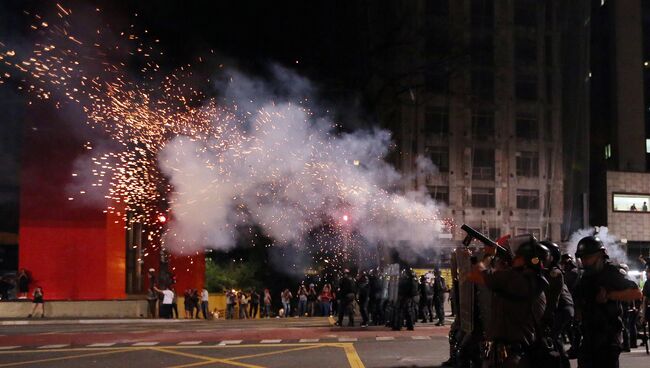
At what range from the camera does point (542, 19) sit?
2117 inches

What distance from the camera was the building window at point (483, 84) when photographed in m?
52.8

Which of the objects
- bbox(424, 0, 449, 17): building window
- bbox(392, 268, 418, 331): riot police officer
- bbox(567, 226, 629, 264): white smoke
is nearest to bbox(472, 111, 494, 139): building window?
bbox(424, 0, 449, 17): building window

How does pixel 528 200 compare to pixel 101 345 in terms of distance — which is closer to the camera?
pixel 101 345

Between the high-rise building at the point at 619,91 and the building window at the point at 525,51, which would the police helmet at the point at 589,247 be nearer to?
the high-rise building at the point at 619,91

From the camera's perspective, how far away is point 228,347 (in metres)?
13.9

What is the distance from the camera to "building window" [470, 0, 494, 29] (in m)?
53.1

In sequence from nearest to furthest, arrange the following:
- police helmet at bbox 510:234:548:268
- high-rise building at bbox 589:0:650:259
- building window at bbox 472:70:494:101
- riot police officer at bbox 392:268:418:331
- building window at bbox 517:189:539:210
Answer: police helmet at bbox 510:234:548:268, riot police officer at bbox 392:268:418:331, high-rise building at bbox 589:0:650:259, building window at bbox 517:189:539:210, building window at bbox 472:70:494:101

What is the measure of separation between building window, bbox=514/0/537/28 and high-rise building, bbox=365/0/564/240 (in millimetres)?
76

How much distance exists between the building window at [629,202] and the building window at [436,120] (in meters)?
14.2

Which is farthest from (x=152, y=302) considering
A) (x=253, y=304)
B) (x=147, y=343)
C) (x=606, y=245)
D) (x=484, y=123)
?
(x=484, y=123)

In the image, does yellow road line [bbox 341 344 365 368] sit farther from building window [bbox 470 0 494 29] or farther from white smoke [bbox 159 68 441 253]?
building window [bbox 470 0 494 29]

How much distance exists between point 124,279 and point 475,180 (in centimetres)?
3111

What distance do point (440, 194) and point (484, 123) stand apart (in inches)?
262

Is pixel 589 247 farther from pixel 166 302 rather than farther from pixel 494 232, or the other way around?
pixel 494 232
